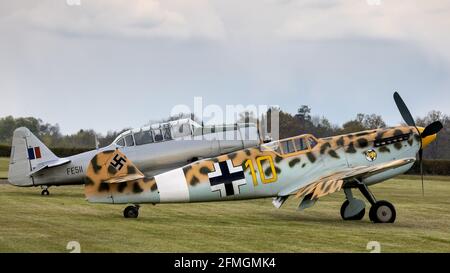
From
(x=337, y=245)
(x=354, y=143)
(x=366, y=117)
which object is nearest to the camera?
(x=337, y=245)

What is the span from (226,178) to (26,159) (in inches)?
412

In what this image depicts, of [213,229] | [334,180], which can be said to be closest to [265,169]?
[334,180]

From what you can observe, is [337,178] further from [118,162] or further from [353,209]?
[118,162]

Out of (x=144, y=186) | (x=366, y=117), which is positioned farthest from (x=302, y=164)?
(x=366, y=117)

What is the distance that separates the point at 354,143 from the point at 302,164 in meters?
1.30

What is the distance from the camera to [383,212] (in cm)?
1683

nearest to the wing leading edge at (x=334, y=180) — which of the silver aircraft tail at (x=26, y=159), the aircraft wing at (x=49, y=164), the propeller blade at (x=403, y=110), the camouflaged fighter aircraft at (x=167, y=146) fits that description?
the propeller blade at (x=403, y=110)

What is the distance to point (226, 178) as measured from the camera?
16.5 meters

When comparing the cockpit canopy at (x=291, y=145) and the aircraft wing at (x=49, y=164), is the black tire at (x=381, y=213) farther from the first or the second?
the aircraft wing at (x=49, y=164)

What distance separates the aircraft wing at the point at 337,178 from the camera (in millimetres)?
16219

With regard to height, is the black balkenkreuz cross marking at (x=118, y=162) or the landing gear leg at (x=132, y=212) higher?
the black balkenkreuz cross marking at (x=118, y=162)

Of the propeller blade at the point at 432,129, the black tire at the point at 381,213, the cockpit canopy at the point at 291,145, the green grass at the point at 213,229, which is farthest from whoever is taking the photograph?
the propeller blade at the point at 432,129
